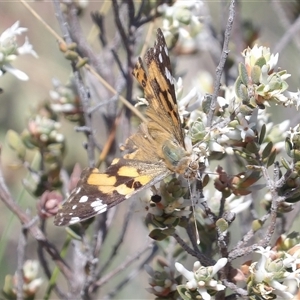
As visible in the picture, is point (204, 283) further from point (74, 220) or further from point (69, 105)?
point (69, 105)

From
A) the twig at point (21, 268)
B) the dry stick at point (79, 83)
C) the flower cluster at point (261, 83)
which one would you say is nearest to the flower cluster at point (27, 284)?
the twig at point (21, 268)

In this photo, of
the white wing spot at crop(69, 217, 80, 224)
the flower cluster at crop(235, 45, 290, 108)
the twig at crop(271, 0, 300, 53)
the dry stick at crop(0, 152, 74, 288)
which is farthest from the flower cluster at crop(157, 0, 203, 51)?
the white wing spot at crop(69, 217, 80, 224)

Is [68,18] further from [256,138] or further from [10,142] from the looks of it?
[256,138]

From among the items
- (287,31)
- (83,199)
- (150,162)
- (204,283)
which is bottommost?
(287,31)

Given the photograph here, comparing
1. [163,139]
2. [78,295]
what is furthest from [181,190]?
[78,295]

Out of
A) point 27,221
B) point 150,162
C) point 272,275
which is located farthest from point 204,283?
point 27,221

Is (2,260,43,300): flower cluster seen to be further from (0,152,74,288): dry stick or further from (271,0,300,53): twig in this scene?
(271,0,300,53): twig

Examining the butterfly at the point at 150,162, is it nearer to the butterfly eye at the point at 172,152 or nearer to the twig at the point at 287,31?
the butterfly eye at the point at 172,152
